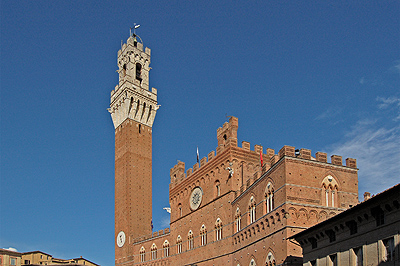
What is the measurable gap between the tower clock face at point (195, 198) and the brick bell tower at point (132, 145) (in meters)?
15.5

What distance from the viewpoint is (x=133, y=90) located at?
210ft

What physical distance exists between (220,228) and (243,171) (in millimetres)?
5047

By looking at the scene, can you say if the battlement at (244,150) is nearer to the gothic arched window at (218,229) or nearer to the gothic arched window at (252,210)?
the gothic arched window at (252,210)

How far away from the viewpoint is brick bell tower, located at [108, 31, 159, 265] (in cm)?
5844

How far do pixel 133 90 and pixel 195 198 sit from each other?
2480cm

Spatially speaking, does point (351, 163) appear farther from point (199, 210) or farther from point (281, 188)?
point (199, 210)

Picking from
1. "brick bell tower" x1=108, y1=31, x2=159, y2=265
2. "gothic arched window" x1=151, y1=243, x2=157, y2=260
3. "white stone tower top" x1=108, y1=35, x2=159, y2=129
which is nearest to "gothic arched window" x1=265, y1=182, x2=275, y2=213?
"gothic arched window" x1=151, y1=243, x2=157, y2=260

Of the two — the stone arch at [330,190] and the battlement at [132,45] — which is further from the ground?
the battlement at [132,45]

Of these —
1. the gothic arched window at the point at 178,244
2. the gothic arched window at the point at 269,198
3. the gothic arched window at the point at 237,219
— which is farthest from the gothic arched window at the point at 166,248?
the gothic arched window at the point at 269,198

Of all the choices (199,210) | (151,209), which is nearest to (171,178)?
(199,210)

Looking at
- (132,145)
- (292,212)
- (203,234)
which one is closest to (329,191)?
(292,212)

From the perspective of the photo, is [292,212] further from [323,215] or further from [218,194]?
[218,194]

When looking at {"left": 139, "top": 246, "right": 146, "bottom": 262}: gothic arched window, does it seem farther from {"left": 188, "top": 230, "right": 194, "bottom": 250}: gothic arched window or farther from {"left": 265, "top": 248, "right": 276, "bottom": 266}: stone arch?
{"left": 265, "top": 248, "right": 276, "bottom": 266}: stone arch

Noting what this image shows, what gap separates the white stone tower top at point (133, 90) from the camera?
63809 millimetres
